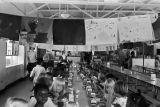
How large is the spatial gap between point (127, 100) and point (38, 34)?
372 centimetres

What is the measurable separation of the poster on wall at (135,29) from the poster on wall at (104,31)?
0.15 metres

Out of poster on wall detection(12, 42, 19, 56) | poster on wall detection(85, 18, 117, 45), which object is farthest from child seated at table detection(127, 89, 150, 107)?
poster on wall detection(12, 42, 19, 56)

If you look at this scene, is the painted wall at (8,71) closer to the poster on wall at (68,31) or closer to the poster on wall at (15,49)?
the poster on wall at (15,49)

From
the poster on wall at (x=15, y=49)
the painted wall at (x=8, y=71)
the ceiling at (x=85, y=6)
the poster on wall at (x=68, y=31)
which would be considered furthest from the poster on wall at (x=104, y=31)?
the poster on wall at (x=15, y=49)

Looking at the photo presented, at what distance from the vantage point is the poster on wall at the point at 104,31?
564cm

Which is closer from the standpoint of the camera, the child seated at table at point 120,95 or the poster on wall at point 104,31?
the child seated at table at point 120,95

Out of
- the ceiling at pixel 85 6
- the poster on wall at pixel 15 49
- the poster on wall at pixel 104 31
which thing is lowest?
the poster on wall at pixel 15 49

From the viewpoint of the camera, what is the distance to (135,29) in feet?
17.9

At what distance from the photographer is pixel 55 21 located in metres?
6.22

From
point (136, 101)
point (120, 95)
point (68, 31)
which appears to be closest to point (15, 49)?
point (68, 31)

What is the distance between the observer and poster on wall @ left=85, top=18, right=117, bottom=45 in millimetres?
5643

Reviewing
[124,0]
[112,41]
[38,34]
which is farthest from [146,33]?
[124,0]

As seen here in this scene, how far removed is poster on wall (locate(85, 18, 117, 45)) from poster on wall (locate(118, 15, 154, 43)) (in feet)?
0.49

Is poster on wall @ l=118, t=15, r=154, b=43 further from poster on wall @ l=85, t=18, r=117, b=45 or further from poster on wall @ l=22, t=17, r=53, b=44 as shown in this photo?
poster on wall @ l=22, t=17, r=53, b=44
